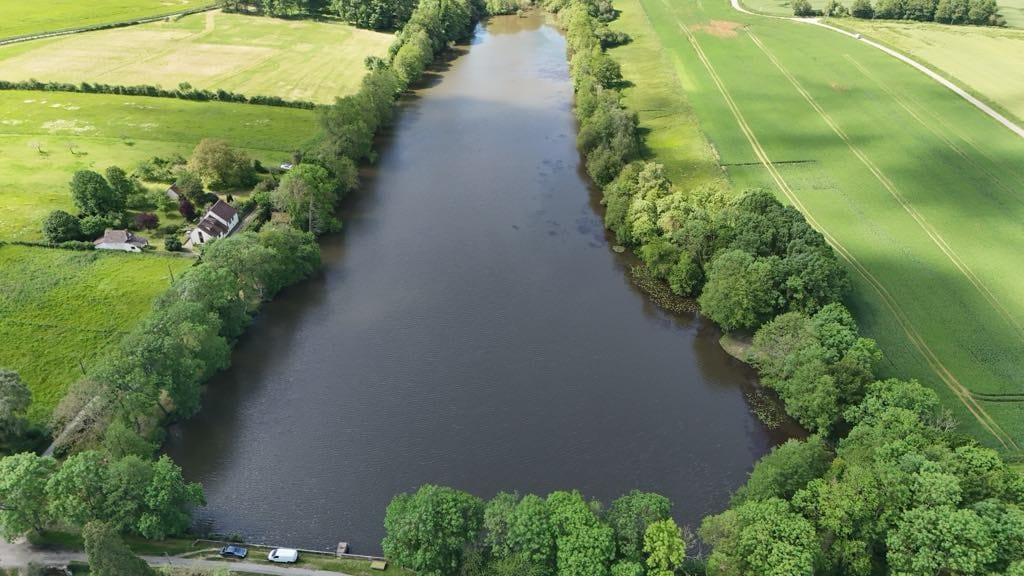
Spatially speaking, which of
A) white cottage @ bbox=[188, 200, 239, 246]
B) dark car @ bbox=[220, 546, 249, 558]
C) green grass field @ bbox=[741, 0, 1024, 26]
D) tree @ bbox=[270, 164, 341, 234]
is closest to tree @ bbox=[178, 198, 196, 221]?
white cottage @ bbox=[188, 200, 239, 246]

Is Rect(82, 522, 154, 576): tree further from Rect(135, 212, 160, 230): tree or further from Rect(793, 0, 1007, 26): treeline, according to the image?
Rect(793, 0, 1007, 26): treeline

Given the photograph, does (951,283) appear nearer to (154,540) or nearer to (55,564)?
(154,540)

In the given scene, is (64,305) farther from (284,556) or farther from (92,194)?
(284,556)

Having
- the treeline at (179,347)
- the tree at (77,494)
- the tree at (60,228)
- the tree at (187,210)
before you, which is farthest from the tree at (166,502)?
the tree at (187,210)

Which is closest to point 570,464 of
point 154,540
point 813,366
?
point 813,366

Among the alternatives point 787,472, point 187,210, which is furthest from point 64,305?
point 787,472

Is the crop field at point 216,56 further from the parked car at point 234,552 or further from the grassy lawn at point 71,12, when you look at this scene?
the parked car at point 234,552
